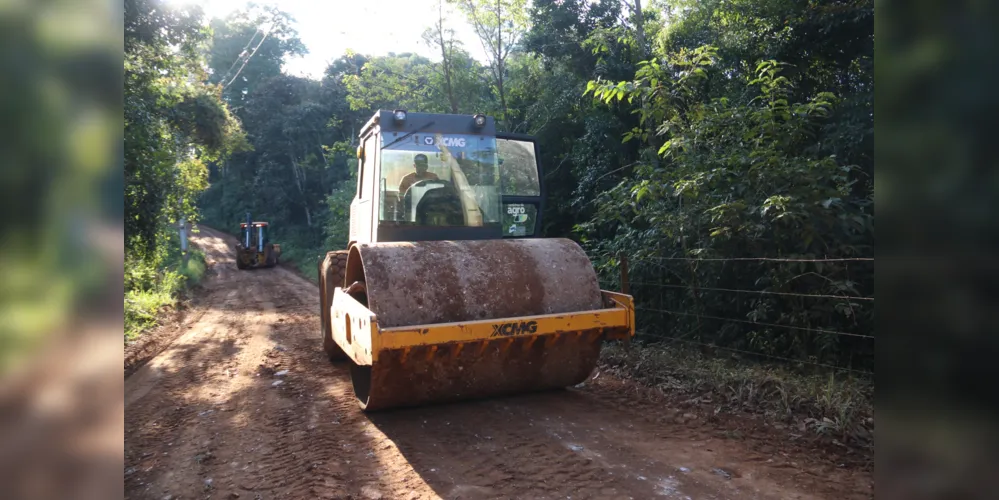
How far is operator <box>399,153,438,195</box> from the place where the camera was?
21.6 ft

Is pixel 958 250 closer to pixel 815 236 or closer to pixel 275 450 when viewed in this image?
pixel 275 450

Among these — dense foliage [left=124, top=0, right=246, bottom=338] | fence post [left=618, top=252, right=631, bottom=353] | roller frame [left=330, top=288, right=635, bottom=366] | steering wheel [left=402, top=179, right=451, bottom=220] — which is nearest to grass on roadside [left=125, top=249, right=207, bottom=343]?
dense foliage [left=124, top=0, right=246, bottom=338]

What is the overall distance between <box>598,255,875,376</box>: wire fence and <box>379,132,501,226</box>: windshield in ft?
6.49

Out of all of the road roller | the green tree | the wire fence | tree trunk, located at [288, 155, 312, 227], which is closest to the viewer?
the road roller

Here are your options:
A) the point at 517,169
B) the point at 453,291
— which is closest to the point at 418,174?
the point at 453,291

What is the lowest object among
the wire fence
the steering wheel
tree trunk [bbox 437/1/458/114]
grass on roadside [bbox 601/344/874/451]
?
grass on roadside [bbox 601/344/874/451]

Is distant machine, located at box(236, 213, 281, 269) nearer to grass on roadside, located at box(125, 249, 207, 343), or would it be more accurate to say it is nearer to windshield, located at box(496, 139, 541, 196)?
grass on roadside, located at box(125, 249, 207, 343)

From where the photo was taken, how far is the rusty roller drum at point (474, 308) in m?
5.05

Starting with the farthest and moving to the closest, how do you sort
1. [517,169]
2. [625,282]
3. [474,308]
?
[517,169] < [625,282] < [474,308]

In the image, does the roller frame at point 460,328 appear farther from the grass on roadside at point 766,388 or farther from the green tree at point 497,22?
the green tree at point 497,22

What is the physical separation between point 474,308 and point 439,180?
1935mm

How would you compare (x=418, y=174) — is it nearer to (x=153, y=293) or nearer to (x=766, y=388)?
(x=766, y=388)

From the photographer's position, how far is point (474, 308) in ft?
17.3

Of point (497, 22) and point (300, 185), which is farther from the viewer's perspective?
point (300, 185)
